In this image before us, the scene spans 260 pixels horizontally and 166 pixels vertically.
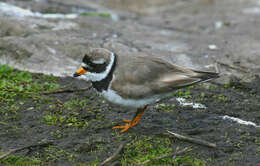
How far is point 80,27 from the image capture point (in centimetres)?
741

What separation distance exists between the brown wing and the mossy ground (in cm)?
54

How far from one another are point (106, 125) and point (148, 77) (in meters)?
0.83

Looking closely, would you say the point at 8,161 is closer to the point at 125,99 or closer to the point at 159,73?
the point at 125,99

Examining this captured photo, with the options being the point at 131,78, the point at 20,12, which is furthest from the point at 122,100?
the point at 20,12

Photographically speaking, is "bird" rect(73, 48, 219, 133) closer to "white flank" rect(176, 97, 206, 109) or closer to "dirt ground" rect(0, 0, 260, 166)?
"dirt ground" rect(0, 0, 260, 166)

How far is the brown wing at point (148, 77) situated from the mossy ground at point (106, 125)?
535 millimetres

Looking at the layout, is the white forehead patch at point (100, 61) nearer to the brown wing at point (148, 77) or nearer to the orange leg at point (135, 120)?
the brown wing at point (148, 77)

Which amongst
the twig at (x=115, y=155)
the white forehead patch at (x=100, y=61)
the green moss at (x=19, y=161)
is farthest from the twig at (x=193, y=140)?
the green moss at (x=19, y=161)

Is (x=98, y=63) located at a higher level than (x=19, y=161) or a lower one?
A: higher

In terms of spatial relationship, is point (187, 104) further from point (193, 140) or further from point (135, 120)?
point (193, 140)

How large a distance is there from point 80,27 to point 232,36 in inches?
130

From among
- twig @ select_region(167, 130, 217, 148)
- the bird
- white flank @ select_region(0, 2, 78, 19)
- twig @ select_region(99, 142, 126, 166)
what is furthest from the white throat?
white flank @ select_region(0, 2, 78, 19)

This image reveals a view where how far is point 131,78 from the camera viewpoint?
4180 mm

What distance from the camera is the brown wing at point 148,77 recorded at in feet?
13.6
